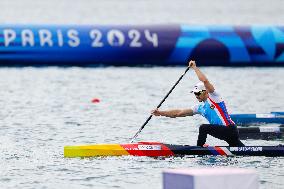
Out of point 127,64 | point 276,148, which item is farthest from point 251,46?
point 276,148

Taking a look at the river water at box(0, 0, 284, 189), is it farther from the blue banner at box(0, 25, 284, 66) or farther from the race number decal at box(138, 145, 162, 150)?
the blue banner at box(0, 25, 284, 66)

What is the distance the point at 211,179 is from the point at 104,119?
18385mm

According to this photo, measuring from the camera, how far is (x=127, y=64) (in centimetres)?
4981

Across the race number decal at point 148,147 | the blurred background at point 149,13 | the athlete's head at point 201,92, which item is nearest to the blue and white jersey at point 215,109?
the athlete's head at point 201,92

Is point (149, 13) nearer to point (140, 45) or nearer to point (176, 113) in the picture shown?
point (140, 45)

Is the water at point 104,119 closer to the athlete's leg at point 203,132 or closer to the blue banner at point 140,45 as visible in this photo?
the athlete's leg at point 203,132

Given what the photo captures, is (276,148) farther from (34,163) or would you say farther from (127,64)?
(127,64)

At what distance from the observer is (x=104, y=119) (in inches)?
1409

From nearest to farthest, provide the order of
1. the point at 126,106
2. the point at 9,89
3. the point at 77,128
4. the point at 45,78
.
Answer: the point at 77,128
the point at 126,106
the point at 9,89
the point at 45,78

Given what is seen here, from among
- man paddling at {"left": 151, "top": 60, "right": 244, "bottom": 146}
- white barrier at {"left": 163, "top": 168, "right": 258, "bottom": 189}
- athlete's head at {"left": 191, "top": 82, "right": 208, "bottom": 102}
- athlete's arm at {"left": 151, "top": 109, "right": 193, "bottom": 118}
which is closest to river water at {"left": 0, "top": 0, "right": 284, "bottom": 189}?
man paddling at {"left": 151, "top": 60, "right": 244, "bottom": 146}

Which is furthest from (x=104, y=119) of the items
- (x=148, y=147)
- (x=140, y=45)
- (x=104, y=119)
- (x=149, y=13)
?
(x=149, y=13)

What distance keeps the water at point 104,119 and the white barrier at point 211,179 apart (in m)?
5.60

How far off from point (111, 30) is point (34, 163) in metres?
23.4

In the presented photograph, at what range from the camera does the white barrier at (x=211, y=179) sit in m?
17.5
